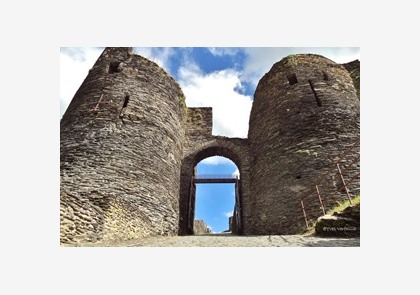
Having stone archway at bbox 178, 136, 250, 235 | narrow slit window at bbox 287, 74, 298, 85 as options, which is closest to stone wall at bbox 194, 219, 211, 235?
Result: stone archway at bbox 178, 136, 250, 235

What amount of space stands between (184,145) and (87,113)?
3.91 m

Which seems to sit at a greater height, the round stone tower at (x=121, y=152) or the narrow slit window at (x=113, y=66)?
the narrow slit window at (x=113, y=66)

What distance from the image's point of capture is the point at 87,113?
932 centimetres

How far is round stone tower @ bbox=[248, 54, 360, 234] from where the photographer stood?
29.5ft

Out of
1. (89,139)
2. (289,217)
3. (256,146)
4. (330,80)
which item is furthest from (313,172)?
(89,139)

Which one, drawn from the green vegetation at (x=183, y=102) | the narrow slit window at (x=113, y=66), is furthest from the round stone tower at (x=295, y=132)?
the narrow slit window at (x=113, y=66)

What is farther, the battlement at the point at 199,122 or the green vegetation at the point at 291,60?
the battlement at the point at 199,122

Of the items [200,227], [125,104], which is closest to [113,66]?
Answer: [125,104]

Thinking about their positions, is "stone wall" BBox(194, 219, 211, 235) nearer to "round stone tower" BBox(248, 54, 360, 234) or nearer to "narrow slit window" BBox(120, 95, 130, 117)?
"round stone tower" BBox(248, 54, 360, 234)

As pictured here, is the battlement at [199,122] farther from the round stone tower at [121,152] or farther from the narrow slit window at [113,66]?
the narrow slit window at [113,66]

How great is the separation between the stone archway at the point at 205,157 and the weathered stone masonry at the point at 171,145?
0.04m

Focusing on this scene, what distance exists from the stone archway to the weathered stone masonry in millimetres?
36

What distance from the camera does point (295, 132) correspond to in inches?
391

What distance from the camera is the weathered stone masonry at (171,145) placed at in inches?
309
